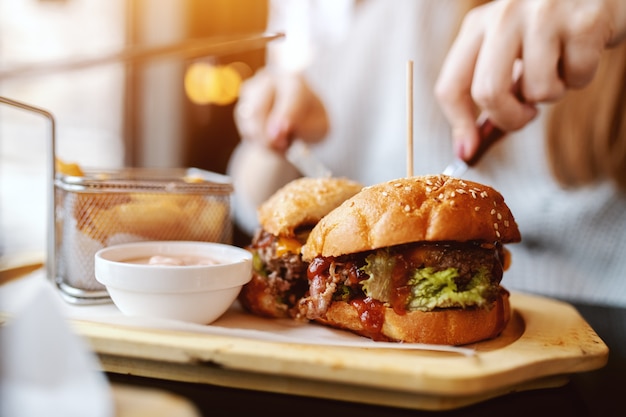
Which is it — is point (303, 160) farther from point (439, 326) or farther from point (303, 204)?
point (439, 326)

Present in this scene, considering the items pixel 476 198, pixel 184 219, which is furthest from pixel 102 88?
pixel 476 198

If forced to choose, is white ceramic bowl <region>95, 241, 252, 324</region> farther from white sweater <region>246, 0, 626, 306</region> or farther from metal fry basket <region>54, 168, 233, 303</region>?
white sweater <region>246, 0, 626, 306</region>

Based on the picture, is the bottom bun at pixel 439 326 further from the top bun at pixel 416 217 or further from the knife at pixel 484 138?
the knife at pixel 484 138

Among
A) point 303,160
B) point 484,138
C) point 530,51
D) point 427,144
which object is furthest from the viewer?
point 427,144

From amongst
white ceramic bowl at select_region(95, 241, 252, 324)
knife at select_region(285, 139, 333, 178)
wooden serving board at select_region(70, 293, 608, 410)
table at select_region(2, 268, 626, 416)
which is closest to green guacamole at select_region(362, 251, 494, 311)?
wooden serving board at select_region(70, 293, 608, 410)

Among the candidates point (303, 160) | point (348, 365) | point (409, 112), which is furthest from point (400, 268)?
point (303, 160)
